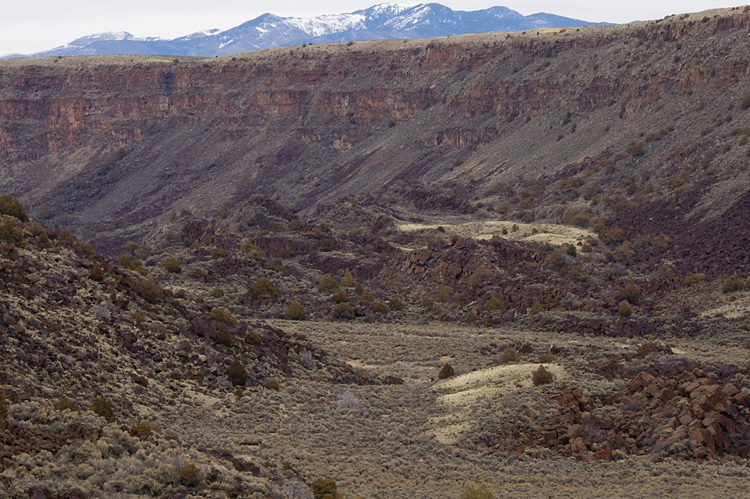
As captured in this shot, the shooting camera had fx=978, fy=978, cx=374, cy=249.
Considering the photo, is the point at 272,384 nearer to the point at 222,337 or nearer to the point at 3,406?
the point at 222,337

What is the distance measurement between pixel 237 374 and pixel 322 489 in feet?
32.8

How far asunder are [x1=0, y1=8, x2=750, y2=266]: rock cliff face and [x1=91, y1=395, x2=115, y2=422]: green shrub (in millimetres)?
48494

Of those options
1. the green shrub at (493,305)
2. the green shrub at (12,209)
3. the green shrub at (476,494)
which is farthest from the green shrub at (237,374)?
the green shrub at (493,305)

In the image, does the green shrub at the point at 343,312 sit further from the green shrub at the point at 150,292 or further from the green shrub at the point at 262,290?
the green shrub at the point at 150,292

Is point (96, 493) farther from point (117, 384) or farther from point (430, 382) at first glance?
point (430, 382)

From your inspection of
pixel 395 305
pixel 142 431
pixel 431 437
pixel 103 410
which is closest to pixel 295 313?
pixel 395 305

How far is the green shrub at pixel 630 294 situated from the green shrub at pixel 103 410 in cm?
3257

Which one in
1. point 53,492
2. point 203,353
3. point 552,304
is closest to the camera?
point 53,492

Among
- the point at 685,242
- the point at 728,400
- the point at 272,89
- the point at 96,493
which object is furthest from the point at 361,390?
the point at 272,89

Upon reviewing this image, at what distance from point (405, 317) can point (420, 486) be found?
93.3 feet

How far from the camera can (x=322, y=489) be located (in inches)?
746

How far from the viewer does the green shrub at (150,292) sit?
104 ft

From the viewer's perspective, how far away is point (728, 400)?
80.3ft

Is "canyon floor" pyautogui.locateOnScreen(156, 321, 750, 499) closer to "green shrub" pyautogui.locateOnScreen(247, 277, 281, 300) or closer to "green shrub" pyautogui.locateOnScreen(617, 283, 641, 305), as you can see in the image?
"green shrub" pyautogui.locateOnScreen(617, 283, 641, 305)
